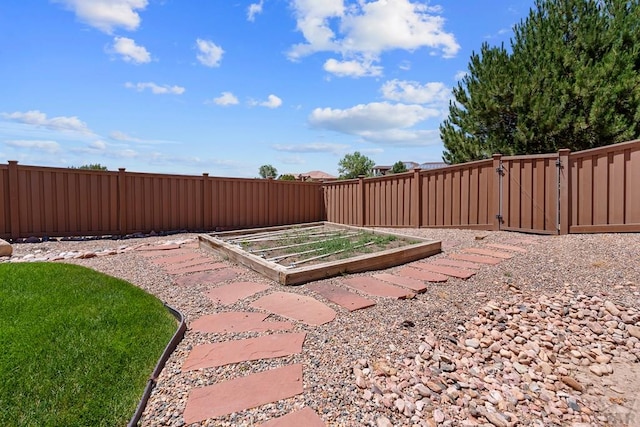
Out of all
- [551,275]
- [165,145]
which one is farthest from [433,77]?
[165,145]

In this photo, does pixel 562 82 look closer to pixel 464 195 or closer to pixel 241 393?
pixel 464 195

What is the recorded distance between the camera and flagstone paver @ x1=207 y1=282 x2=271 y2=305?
112 inches

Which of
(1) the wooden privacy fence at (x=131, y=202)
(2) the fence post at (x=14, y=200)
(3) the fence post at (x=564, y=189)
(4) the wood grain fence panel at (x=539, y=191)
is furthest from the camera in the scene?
(1) the wooden privacy fence at (x=131, y=202)

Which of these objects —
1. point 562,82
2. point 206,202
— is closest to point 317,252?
point 206,202

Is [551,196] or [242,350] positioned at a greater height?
[551,196]

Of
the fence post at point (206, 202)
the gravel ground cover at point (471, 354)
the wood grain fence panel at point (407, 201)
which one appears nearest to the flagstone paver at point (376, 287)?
the gravel ground cover at point (471, 354)

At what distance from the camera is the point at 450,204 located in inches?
245

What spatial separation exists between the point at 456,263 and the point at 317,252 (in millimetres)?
1706

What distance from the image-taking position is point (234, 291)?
3.06m

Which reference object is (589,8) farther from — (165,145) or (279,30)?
(165,145)

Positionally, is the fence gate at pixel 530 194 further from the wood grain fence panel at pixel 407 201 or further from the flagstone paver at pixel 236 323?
the flagstone paver at pixel 236 323

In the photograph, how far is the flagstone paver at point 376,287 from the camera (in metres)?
2.95

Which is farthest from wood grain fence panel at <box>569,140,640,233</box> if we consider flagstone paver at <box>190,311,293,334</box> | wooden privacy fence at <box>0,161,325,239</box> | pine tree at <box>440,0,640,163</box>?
wooden privacy fence at <box>0,161,325,239</box>

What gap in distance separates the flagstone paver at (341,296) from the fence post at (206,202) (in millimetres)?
5175
